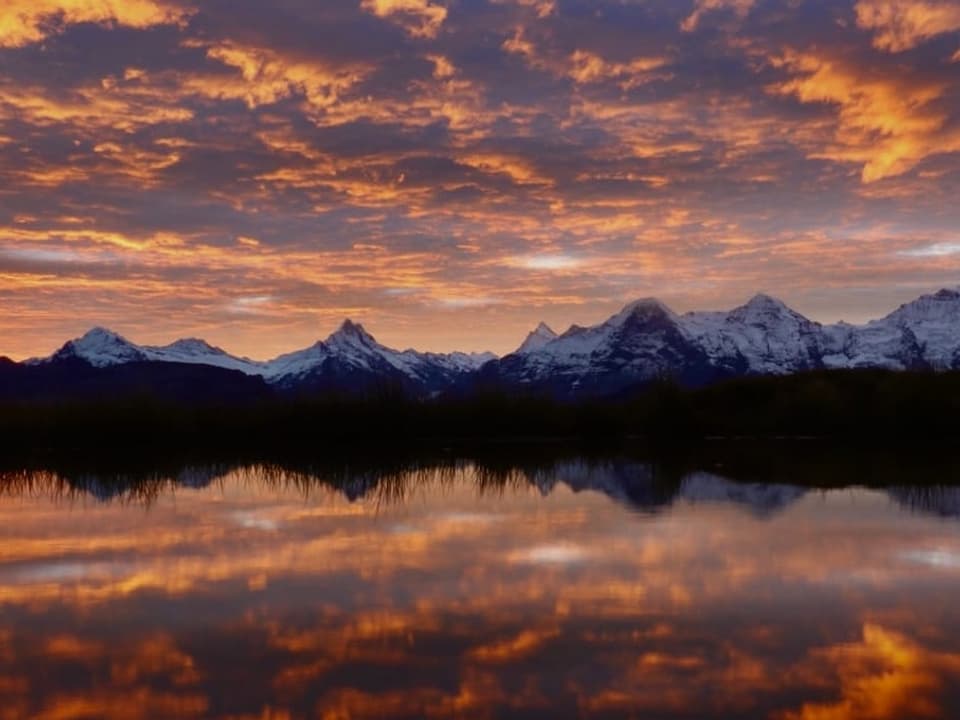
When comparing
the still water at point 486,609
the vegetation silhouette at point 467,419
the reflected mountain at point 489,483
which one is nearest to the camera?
the still water at point 486,609

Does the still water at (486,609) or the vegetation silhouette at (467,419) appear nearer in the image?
the still water at (486,609)

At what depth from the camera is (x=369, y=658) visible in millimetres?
8164

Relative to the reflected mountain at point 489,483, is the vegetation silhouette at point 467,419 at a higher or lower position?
higher

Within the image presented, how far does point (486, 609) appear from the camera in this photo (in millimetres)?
9727

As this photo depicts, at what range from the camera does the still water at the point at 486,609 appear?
7234 mm

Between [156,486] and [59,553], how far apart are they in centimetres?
769

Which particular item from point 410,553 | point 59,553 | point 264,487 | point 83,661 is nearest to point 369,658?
point 83,661

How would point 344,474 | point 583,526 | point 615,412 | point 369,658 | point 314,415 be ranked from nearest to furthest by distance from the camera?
1. point 369,658
2. point 583,526
3. point 344,474
4. point 314,415
5. point 615,412

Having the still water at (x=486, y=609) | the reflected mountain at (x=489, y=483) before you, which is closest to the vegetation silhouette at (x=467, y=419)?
the reflected mountain at (x=489, y=483)

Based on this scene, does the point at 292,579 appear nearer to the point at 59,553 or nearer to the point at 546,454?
the point at 59,553

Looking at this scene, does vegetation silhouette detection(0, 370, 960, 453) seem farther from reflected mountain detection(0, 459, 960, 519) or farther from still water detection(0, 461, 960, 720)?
still water detection(0, 461, 960, 720)

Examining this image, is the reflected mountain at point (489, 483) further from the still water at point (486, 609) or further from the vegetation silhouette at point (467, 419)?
the vegetation silhouette at point (467, 419)

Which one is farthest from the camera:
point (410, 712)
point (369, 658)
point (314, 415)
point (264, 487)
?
point (314, 415)

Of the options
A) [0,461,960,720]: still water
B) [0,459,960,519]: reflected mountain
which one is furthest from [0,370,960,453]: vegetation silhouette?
[0,461,960,720]: still water
